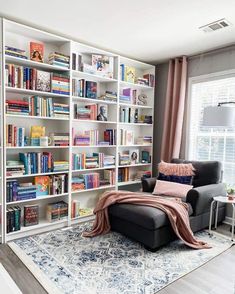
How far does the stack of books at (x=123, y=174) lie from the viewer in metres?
3.90

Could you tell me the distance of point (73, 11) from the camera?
244cm

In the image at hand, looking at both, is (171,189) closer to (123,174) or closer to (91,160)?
(123,174)

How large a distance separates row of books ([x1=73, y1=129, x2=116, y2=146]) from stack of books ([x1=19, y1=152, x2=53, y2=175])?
445mm

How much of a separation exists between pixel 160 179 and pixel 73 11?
94.0 inches

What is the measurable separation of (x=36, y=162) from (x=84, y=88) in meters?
1.21

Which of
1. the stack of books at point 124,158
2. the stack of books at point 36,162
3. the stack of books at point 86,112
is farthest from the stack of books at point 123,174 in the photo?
the stack of books at point 36,162

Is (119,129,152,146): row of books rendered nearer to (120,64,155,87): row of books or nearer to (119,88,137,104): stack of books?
(119,88,137,104): stack of books

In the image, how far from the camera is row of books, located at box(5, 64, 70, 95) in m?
2.68

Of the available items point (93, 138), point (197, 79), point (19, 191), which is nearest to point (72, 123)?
point (93, 138)

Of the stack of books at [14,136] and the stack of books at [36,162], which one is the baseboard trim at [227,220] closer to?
the stack of books at [36,162]

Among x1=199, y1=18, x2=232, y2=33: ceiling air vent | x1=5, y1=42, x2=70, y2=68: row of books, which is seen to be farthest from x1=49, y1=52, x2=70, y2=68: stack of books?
x1=199, y1=18, x2=232, y2=33: ceiling air vent

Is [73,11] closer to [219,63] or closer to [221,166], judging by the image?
[219,63]

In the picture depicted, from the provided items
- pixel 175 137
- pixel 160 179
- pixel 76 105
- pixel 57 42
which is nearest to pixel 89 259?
pixel 160 179

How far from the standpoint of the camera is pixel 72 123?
3381 mm
